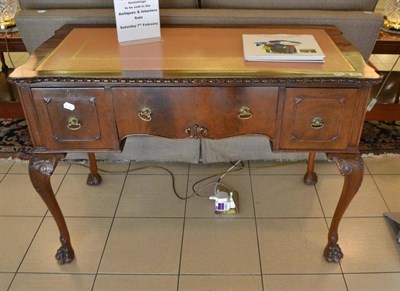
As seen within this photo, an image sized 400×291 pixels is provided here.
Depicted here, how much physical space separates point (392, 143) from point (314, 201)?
2.17ft

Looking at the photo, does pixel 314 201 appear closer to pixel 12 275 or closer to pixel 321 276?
pixel 321 276

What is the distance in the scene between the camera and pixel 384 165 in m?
1.89

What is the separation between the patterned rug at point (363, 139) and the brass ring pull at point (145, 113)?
1.10m

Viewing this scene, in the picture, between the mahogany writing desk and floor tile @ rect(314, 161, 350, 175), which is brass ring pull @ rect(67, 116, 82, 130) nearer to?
the mahogany writing desk

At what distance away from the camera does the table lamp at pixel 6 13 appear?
1.85 m

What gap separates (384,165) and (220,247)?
955 mm

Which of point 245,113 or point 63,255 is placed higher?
point 245,113

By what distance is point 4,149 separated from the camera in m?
2.02

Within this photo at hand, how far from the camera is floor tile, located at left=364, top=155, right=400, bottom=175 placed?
1.85 meters

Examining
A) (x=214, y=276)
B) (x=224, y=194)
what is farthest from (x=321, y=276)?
(x=224, y=194)

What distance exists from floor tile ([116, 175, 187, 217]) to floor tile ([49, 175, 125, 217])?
0.04 metres

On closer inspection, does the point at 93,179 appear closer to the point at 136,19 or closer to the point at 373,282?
the point at 136,19

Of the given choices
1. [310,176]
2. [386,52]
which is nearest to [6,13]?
[310,176]

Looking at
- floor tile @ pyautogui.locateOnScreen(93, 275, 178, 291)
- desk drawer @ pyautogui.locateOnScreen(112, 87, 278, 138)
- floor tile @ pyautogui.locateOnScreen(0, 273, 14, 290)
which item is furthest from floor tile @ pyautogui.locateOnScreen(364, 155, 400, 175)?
floor tile @ pyautogui.locateOnScreen(0, 273, 14, 290)
